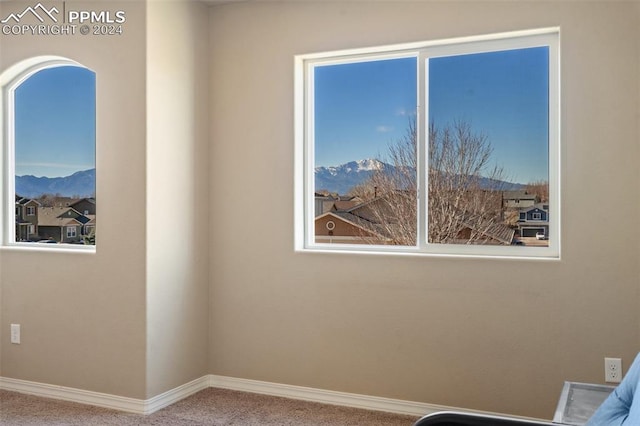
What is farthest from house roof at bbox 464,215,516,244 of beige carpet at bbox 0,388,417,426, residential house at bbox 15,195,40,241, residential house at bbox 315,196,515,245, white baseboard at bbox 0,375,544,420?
residential house at bbox 15,195,40,241

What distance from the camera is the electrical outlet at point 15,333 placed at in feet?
12.9

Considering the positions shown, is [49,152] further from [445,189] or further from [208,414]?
[445,189]

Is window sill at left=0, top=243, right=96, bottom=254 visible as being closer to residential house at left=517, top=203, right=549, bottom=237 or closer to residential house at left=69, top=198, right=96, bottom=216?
residential house at left=69, top=198, right=96, bottom=216

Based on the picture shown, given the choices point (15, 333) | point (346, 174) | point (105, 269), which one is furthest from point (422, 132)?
point (15, 333)

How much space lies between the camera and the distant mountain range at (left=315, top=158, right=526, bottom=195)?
149 inches

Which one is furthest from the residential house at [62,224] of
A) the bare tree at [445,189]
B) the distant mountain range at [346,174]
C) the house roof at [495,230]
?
the house roof at [495,230]

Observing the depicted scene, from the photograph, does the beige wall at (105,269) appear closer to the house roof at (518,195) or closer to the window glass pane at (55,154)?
the window glass pane at (55,154)

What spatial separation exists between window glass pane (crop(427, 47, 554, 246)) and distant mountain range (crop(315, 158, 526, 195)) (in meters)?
0.36

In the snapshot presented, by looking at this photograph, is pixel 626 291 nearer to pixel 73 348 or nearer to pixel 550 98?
pixel 550 98

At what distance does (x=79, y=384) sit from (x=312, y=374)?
1408 millimetres

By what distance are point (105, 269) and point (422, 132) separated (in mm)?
2030

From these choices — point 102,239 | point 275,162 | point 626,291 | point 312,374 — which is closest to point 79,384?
point 102,239

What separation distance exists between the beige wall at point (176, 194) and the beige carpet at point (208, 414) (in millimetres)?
200

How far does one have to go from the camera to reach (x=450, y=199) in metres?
3.58
